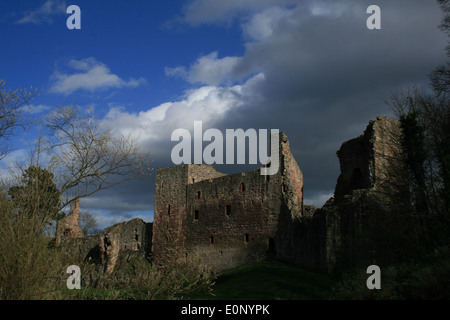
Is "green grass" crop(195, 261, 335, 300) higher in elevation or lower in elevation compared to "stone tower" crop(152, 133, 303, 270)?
lower

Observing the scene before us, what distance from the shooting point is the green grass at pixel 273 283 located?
719 inches

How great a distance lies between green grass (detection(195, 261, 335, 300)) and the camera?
18.3 metres

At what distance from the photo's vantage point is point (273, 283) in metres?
20.2

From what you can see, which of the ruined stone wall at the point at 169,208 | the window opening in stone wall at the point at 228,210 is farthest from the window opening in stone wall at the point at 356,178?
the ruined stone wall at the point at 169,208

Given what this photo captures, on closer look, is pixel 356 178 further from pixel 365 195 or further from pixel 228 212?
pixel 228 212

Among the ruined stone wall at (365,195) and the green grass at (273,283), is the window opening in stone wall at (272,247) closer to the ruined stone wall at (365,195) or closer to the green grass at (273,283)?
the green grass at (273,283)

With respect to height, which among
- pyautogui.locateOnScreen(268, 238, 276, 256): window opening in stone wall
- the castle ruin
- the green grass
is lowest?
the green grass

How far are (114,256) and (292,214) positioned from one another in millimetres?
18373

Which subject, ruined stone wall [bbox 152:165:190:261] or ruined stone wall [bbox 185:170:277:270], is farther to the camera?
ruined stone wall [bbox 152:165:190:261]

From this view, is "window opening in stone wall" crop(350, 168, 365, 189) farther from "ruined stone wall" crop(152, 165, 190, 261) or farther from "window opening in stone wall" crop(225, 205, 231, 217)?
"ruined stone wall" crop(152, 165, 190, 261)

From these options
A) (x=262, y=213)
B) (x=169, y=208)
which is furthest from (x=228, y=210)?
(x=169, y=208)

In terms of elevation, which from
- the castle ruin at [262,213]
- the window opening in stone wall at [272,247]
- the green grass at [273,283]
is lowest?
the green grass at [273,283]

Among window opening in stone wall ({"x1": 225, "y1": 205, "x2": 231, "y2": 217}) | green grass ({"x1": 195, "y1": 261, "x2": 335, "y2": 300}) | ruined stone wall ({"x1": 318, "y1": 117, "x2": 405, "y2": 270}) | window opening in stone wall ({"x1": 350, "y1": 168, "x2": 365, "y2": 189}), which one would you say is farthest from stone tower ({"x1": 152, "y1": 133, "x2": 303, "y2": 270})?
window opening in stone wall ({"x1": 350, "y1": 168, "x2": 365, "y2": 189})

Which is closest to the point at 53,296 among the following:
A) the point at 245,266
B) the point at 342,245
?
the point at 342,245
